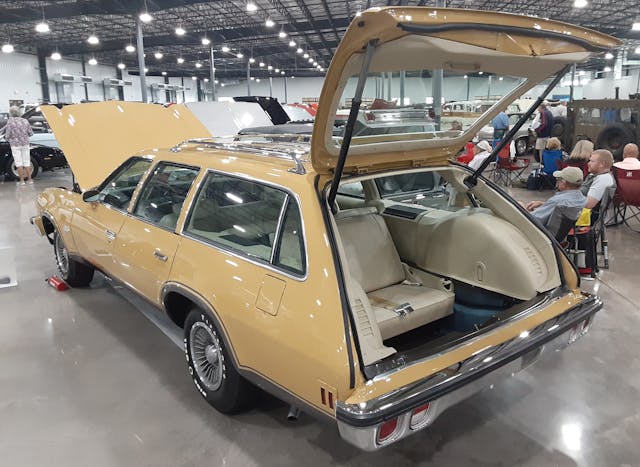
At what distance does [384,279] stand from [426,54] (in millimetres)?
1440

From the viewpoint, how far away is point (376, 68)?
202 cm

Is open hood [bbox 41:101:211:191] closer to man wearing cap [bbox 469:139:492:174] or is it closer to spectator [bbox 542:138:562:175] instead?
man wearing cap [bbox 469:139:492:174]

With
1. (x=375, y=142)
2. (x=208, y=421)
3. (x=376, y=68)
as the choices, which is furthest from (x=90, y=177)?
(x=376, y=68)

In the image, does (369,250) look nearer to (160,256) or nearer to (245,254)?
(245,254)

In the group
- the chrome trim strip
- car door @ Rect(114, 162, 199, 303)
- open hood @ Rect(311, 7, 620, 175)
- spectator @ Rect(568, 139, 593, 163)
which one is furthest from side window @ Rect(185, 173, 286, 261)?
spectator @ Rect(568, 139, 593, 163)

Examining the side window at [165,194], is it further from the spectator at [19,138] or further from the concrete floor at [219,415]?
the spectator at [19,138]

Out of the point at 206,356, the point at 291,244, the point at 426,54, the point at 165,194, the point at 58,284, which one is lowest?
the point at 58,284

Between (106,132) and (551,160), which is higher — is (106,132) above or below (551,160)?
above

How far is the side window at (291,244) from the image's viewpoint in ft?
7.07

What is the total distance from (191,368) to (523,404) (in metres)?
1.96

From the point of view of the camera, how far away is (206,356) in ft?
9.25

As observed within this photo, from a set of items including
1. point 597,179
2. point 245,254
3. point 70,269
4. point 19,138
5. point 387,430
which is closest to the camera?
point 387,430

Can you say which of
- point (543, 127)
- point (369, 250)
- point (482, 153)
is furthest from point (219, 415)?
point (543, 127)

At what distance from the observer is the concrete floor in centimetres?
247
